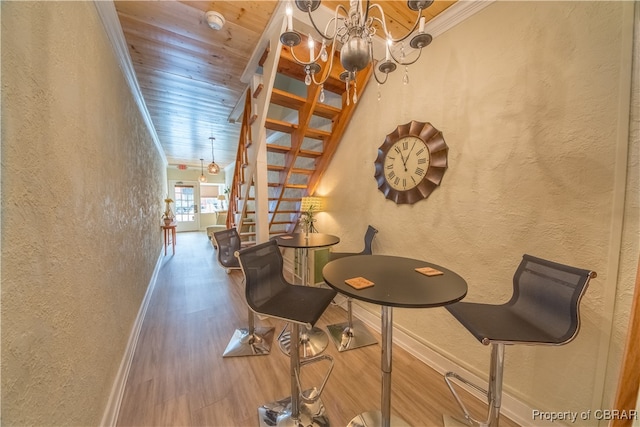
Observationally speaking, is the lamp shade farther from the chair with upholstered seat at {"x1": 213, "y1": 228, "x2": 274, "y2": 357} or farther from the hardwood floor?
the hardwood floor

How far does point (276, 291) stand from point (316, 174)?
219cm

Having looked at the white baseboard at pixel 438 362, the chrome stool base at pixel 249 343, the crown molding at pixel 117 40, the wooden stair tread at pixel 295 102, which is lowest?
the chrome stool base at pixel 249 343

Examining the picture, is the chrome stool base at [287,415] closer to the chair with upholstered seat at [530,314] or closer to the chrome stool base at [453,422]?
the chrome stool base at [453,422]

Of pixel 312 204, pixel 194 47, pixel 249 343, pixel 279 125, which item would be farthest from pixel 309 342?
pixel 194 47

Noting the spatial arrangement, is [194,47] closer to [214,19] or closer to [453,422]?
[214,19]

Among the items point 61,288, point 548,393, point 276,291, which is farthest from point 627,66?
point 61,288

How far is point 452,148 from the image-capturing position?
1.69 metres

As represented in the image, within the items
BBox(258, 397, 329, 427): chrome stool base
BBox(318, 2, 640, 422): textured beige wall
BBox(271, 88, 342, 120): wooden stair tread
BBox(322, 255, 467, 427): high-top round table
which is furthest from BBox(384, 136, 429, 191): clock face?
BBox(258, 397, 329, 427): chrome stool base

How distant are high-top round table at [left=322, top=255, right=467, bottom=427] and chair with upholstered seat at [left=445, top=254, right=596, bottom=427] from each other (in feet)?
0.59

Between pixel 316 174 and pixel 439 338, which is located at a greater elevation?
pixel 316 174

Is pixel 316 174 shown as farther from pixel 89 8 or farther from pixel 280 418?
pixel 280 418

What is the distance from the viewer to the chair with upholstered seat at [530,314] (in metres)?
0.92

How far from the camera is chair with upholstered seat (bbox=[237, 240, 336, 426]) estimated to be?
113cm

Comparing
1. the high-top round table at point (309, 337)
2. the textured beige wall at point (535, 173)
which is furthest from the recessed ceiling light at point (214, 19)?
the high-top round table at point (309, 337)
